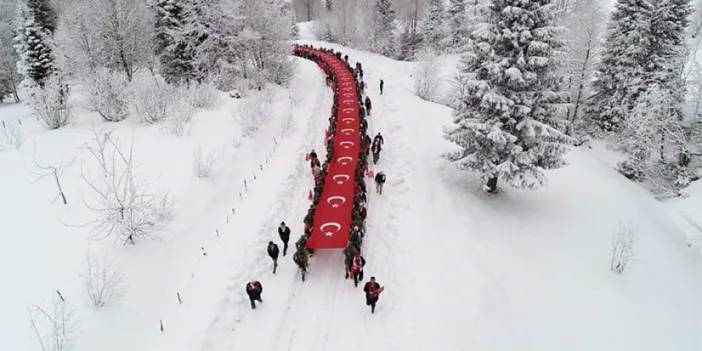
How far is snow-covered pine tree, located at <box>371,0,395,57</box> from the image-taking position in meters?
62.6

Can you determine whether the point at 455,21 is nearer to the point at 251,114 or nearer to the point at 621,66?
the point at 621,66

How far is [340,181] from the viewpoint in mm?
18375

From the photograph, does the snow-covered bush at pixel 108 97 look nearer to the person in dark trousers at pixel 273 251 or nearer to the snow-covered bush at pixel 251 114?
the snow-covered bush at pixel 251 114

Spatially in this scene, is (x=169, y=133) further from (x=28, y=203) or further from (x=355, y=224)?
(x=355, y=224)

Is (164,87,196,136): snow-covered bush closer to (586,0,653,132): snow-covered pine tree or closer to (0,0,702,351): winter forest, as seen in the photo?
(0,0,702,351): winter forest

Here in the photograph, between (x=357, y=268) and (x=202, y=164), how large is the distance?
897 cm

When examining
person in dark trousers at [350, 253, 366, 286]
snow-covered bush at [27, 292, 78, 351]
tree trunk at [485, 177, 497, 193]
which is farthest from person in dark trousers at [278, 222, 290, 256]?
tree trunk at [485, 177, 497, 193]

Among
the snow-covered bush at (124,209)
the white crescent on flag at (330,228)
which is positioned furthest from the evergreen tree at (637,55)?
the snow-covered bush at (124,209)

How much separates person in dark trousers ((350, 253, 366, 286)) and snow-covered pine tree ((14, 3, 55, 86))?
37452mm

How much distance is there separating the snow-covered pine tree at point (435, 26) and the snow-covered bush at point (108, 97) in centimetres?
4611

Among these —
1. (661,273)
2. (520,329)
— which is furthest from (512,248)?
(661,273)

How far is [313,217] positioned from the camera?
51.4 feet

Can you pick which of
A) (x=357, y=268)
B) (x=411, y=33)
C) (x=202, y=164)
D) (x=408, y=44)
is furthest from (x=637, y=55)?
(x=411, y=33)

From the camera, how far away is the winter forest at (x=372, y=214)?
12359 millimetres
